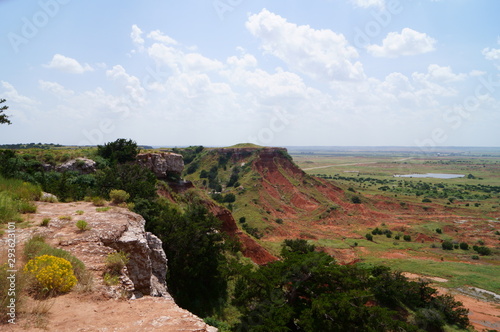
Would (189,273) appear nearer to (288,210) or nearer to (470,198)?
(288,210)

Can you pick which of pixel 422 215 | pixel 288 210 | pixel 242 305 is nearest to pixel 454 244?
pixel 422 215

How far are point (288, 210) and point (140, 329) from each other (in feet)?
179

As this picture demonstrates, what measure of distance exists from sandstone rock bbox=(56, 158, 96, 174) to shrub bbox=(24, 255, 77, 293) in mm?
21015

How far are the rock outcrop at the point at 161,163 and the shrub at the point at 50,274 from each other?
2432 cm

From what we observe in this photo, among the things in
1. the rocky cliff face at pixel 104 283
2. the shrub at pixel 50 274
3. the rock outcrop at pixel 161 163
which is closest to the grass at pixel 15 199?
the rocky cliff face at pixel 104 283

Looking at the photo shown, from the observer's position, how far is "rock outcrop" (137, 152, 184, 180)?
30828 millimetres

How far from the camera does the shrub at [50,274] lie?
6137mm

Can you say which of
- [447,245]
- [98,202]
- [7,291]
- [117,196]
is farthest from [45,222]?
[447,245]

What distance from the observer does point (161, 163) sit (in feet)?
104

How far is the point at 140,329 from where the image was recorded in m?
5.50

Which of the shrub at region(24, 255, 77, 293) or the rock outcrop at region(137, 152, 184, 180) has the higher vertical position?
the rock outcrop at region(137, 152, 184, 180)

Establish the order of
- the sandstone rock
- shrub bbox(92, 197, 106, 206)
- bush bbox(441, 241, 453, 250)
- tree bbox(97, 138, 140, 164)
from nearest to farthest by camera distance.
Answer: shrub bbox(92, 197, 106, 206) → the sandstone rock → tree bbox(97, 138, 140, 164) → bush bbox(441, 241, 453, 250)

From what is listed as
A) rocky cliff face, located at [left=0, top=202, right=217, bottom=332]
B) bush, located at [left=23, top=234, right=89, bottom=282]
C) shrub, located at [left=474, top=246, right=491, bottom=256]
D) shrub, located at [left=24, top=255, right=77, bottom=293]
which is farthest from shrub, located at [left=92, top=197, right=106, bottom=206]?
shrub, located at [left=474, top=246, right=491, bottom=256]

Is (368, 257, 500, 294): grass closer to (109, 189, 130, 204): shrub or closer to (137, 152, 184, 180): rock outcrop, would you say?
(137, 152, 184, 180): rock outcrop
